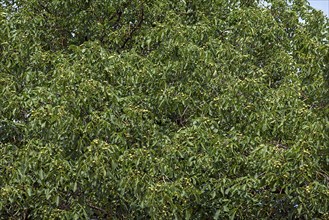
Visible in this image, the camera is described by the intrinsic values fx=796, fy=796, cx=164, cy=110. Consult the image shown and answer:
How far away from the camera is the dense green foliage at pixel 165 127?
9398mm

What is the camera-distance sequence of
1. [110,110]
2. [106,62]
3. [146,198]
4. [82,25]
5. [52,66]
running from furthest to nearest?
1. [82,25]
2. [52,66]
3. [106,62]
4. [110,110]
5. [146,198]

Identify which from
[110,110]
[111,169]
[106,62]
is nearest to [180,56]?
[106,62]

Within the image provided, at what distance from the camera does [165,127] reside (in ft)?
36.5

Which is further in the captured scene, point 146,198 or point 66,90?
point 66,90

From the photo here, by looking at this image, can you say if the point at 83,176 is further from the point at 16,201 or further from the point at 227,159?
the point at 227,159

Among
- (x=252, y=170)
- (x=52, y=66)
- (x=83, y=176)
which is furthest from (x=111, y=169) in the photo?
(x=52, y=66)

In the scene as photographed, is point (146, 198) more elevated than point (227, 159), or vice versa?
point (227, 159)

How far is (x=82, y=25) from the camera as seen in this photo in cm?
1329

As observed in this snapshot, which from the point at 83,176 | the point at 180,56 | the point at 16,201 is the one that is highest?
the point at 180,56

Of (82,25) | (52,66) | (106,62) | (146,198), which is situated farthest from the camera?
(82,25)

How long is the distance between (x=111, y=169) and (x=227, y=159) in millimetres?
1556

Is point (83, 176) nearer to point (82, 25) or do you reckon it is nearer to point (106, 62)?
point (106, 62)

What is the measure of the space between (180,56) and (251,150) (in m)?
1.93

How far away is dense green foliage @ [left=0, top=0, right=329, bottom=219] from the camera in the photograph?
9398 millimetres
